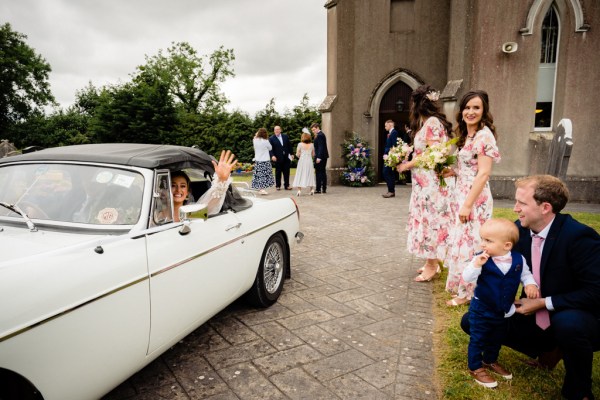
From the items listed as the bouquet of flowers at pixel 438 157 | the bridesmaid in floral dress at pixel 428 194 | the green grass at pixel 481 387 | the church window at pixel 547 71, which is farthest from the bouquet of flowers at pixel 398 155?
the church window at pixel 547 71

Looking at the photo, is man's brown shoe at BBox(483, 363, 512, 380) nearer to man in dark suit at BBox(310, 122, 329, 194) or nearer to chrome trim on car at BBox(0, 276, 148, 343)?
chrome trim on car at BBox(0, 276, 148, 343)

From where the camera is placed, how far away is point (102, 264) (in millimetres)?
2164

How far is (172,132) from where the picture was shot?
26.2 m

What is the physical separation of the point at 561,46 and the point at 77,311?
14260 millimetres

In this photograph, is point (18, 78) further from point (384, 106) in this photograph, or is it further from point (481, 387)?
point (481, 387)

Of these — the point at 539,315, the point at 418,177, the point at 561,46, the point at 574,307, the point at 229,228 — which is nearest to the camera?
the point at 574,307

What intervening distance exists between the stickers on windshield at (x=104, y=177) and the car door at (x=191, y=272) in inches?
21.4

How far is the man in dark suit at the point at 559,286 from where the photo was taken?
2494 millimetres

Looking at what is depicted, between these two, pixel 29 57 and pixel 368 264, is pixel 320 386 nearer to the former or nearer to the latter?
pixel 368 264

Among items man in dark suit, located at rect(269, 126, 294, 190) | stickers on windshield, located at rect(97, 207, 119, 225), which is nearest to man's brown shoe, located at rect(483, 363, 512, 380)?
stickers on windshield, located at rect(97, 207, 119, 225)

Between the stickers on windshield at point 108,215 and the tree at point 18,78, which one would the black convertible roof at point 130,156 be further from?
the tree at point 18,78

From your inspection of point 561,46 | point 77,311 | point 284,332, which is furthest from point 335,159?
point 77,311

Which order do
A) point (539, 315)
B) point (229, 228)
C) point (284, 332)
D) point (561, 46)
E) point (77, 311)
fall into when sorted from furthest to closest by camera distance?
point (561, 46)
point (284, 332)
point (229, 228)
point (539, 315)
point (77, 311)

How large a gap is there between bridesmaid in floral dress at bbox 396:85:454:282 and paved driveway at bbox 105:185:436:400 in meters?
0.50
